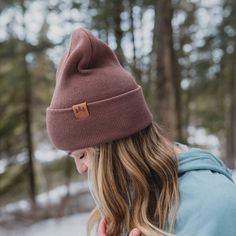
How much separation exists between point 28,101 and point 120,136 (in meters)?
9.23

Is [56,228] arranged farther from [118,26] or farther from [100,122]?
[100,122]

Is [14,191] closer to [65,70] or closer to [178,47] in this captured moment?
[178,47]

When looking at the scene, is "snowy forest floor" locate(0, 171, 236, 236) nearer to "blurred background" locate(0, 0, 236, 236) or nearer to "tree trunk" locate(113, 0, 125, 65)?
"blurred background" locate(0, 0, 236, 236)

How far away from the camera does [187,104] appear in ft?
43.1

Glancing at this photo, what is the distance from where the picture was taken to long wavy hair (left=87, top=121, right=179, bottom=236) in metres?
1.29

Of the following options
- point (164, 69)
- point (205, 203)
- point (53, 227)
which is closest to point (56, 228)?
point (53, 227)

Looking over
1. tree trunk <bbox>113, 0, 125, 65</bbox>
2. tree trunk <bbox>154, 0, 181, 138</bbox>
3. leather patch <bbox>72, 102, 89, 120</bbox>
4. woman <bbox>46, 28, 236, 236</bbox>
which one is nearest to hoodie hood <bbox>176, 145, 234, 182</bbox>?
woman <bbox>46, 28, 236, 236</bbox>

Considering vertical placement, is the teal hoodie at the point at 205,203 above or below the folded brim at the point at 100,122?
below

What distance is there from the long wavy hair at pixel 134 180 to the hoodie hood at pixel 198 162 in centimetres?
3

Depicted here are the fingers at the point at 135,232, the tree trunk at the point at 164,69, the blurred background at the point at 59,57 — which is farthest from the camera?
the blurred background at the point at 59,57

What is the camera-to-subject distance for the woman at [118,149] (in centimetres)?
128

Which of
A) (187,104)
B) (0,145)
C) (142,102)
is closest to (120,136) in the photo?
(142,102)

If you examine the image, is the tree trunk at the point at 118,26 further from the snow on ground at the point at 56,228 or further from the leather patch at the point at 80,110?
the leather patch at the point at 80,110

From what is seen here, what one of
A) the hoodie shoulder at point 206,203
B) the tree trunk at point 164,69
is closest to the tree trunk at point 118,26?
the tree trunk at point 164,69
